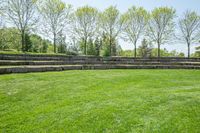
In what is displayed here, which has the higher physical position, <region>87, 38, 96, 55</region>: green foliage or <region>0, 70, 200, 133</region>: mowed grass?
<region>87, 38, 96, 55</region>: green foliage

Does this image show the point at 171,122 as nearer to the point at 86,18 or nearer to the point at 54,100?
the point at 54,100

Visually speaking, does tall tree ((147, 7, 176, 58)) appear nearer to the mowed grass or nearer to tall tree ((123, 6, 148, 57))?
tall tree ((123, 6, 148, 57))

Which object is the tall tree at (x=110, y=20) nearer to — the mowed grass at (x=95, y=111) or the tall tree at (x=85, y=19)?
the tall tree at (x=85, y=19)

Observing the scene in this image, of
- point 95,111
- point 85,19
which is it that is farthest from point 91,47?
point 95,111

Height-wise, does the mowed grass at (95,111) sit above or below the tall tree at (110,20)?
below

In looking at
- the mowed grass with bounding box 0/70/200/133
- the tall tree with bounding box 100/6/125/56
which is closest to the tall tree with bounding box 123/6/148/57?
the tall tree with bounding box 100/6/125/56

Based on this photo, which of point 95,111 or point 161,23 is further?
point 161,23

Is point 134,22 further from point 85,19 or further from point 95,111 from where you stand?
point 95,111

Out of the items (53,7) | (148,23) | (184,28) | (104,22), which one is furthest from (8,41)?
(184,28)

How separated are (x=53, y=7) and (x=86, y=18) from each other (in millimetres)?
6243

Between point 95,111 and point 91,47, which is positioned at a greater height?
point 91,47

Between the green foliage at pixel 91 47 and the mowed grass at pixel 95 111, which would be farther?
the green foliage at pixel 91 47

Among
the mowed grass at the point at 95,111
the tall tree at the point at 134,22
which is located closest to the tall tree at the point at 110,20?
the tall tree at the point at 134,22

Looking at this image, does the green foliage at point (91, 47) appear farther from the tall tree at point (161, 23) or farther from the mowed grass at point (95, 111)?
the mowed grass at point (95, 111)
